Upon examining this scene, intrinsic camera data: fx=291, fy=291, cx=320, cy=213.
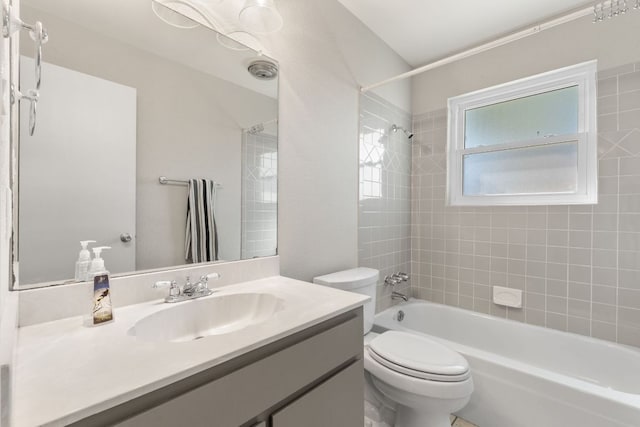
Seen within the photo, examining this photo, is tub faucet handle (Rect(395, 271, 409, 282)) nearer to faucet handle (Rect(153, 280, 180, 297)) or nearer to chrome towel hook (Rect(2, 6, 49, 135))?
faucet handle (Rect(153, 280, 180, 297))

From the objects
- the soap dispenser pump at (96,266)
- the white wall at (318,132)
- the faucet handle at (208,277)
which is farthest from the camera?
the white wall at (318,132)

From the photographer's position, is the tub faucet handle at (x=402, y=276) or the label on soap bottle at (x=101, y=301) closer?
the label on soap bottle at (x=101, y=301)

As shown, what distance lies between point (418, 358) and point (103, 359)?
1218 mm

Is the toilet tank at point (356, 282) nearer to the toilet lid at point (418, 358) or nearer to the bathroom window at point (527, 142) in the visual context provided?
the toilet lid at point (418, 358)

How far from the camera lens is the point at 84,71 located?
92 centimetres

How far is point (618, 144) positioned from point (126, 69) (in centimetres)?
256

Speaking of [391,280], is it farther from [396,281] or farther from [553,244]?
[553,244]

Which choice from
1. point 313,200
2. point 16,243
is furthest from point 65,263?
point 313,200

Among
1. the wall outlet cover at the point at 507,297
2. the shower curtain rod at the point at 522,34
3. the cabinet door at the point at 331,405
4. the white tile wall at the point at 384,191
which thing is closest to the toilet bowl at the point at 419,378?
the cabinet door at the point at 331,405

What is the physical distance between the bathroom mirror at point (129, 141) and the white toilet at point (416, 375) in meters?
0.74

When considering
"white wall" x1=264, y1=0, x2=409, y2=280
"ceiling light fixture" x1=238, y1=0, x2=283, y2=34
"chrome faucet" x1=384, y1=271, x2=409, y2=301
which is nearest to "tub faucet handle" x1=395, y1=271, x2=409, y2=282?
"chrome faucet" x1=384, y1=271, x2=409, y2=301

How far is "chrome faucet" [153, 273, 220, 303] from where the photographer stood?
1.00 metres

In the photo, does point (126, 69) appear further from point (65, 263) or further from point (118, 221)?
point (65, 263)

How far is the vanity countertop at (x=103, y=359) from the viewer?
1.55 feet
